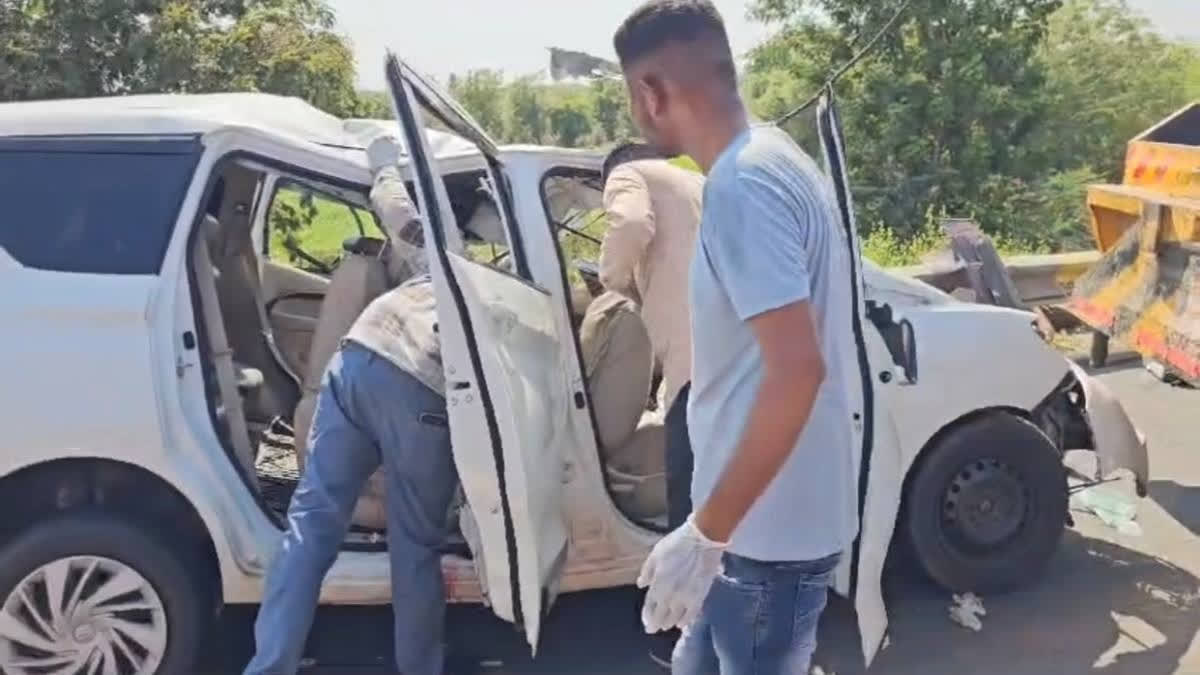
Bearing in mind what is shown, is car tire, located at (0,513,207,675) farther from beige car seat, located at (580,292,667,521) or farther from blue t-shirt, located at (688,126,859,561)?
blue t-shirt, located at (688,126,859,561)

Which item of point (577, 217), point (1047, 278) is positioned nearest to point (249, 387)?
point (577, 217)

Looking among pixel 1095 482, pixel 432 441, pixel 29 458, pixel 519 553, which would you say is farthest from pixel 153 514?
pixel 1095 482

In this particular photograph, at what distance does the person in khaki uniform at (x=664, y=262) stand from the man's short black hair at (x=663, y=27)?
1.68 m

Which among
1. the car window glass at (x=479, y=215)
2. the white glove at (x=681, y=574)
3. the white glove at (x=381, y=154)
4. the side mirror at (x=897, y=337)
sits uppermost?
the white glove at (x=381, y=154)

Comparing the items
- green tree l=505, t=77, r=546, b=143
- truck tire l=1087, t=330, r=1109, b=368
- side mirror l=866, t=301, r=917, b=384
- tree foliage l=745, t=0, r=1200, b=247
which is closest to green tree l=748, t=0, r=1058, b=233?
tree foliage l=745, t=0, r=1200, b=247

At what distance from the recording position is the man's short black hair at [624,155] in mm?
4445

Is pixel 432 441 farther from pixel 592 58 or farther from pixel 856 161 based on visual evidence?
pixel 856 161

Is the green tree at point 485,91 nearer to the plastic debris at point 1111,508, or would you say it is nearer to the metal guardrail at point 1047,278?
the metal guardrail at point 1047,278

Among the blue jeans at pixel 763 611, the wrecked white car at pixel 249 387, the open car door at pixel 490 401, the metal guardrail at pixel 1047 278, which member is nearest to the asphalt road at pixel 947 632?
the wrecked white car at pixel 249 387

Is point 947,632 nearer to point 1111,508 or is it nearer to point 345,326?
point 1111,508

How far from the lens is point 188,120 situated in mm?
4230

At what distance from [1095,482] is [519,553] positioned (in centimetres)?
255

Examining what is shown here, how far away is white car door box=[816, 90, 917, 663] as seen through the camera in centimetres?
368

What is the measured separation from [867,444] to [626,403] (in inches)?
42.9
